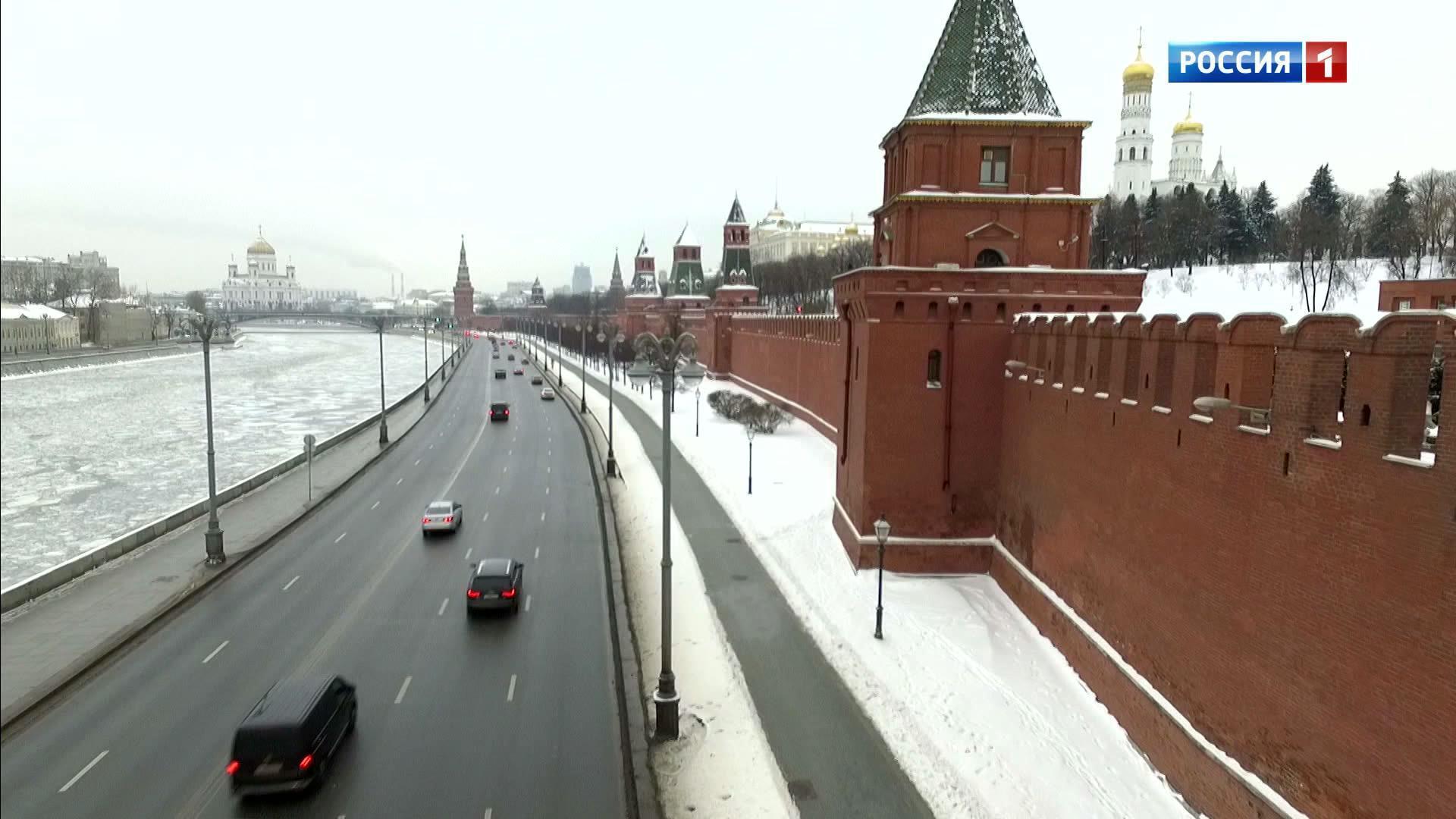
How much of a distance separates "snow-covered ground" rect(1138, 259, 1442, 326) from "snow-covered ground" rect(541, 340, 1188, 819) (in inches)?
1077

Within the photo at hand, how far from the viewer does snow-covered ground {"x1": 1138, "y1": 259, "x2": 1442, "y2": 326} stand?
148 feet

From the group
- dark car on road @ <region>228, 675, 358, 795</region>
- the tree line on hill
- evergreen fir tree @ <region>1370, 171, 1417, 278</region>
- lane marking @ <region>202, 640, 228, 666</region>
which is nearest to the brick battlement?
dark car on road @ <region>228, 675, 358, 795</region>

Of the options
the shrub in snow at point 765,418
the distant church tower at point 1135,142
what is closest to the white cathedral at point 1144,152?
the distant church tower at point 1135,142

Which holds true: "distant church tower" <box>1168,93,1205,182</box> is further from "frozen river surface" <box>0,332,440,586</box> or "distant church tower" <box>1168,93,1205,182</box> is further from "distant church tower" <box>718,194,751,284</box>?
"frozen river surface" <box>0,332,440,586</box>

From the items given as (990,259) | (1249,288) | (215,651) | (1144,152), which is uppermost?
(1144,152)

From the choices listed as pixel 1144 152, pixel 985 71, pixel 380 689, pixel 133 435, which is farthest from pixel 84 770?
pixel 1144 152

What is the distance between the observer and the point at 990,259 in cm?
2036

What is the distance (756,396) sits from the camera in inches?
2060

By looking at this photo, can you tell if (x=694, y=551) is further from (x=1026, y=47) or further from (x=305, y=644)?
(x=1026, y=47)

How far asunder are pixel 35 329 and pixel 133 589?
52.6ft

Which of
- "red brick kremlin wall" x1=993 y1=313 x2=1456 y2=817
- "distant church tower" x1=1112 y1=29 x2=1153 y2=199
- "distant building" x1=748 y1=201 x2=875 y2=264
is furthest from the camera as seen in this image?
"distant building" x1=748 y1=201 x2=875 y2=264

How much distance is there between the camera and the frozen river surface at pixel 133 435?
4862 millimetres

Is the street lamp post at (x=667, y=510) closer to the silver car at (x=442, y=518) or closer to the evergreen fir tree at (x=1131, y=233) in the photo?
the silver car at (x=442, y=518)

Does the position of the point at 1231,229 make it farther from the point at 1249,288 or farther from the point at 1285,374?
the point at 1285,374
